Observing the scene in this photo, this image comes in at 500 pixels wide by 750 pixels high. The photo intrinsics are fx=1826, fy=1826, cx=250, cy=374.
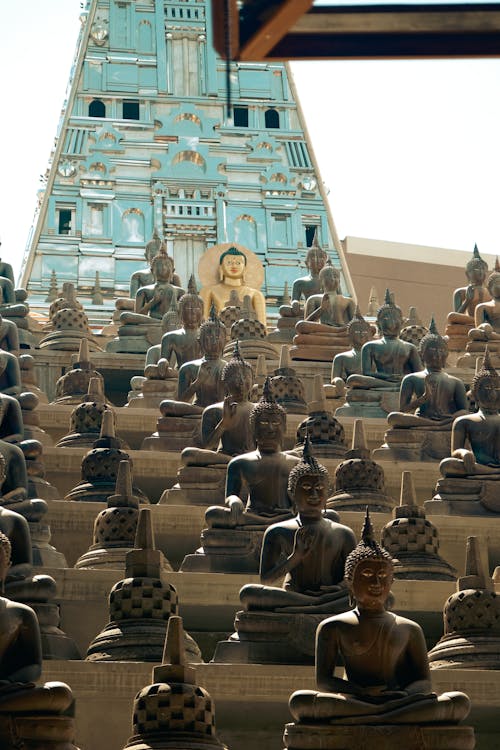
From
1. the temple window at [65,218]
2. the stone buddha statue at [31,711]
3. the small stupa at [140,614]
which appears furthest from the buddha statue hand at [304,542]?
the temple window at [65,218]

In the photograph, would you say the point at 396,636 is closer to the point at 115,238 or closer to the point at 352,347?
the point at 352,347

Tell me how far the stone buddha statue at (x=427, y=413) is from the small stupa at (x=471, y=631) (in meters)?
5.74

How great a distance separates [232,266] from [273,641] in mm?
15498

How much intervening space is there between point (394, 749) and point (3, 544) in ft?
7.98

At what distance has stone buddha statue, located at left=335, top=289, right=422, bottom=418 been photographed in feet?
65.1

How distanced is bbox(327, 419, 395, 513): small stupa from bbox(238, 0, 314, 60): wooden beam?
33.8ft

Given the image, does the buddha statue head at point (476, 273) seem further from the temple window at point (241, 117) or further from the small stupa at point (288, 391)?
the temple window at point (241, 117)

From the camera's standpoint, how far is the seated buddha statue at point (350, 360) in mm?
20311

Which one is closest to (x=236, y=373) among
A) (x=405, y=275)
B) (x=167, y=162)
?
(x=167, y=162)

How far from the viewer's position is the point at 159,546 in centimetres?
1477

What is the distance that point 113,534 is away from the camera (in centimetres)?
1316

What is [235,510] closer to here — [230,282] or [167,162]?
[230,282]

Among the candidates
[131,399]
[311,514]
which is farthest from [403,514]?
[131,399]

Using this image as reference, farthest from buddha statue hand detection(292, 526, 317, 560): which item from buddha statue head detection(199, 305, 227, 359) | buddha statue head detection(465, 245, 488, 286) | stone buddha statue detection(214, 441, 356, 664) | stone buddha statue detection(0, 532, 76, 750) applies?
buddha statue head detection(465, 245, 488, 286)
